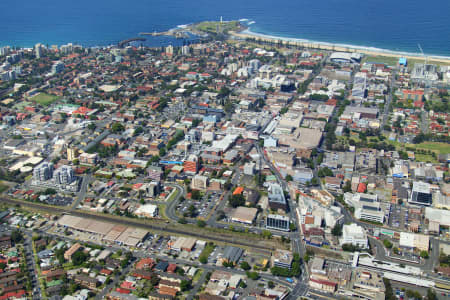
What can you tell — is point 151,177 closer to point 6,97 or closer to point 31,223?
point 31,223

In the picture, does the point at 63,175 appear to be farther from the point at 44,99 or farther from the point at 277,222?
the point at 44,99

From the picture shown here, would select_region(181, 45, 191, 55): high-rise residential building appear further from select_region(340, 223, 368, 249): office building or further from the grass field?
select_region(340, 223, 368, 249): office building

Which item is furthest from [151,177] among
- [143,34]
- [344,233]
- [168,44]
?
[143,34]

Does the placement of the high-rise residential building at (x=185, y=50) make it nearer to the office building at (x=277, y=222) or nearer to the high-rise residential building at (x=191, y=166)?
the high-rise residential building at (x=191, y=166)

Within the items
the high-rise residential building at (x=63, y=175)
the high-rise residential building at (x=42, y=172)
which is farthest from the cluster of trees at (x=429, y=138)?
the high-rise residential building at (x=42, y=172)

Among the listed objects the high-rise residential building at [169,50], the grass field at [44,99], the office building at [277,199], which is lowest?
the office building at [277,199]

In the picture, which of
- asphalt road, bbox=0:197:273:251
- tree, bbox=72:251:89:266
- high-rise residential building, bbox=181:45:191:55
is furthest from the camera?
high-rise residential building, bbox=181:45:191:55

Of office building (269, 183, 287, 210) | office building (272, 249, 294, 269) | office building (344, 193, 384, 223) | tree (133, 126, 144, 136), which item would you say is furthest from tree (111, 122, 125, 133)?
office building (272, 249, 294, 269)

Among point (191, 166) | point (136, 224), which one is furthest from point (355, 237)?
point (191, 166)
